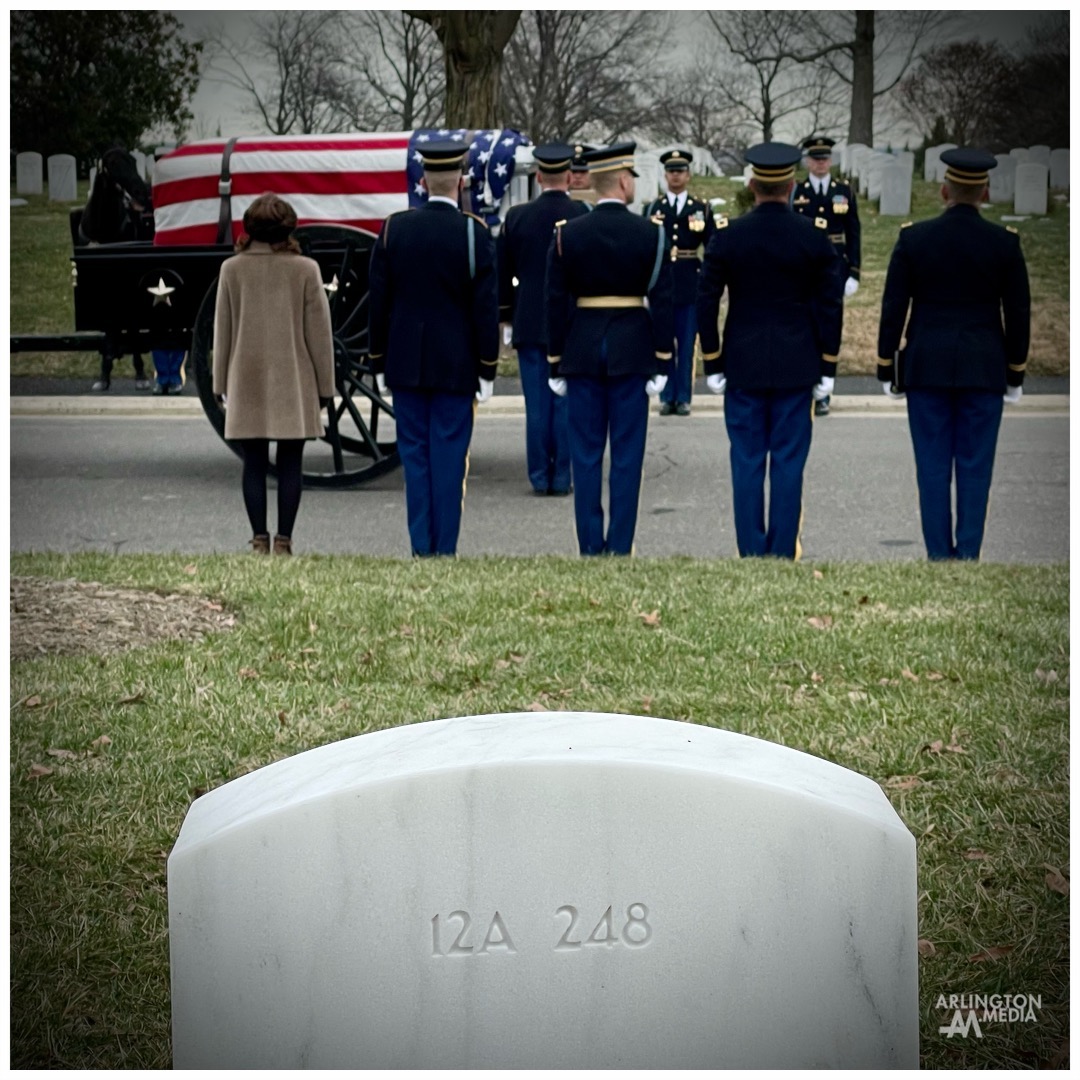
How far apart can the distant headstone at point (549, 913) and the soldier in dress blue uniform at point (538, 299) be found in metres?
6.59

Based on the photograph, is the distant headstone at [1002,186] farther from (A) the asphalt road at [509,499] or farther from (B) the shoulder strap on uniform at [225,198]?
(B) the shoulder strap on uniform at [225,198]

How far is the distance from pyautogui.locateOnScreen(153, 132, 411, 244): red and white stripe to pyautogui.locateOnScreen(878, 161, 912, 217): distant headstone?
16.5 m

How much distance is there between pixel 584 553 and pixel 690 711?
3.06 metres

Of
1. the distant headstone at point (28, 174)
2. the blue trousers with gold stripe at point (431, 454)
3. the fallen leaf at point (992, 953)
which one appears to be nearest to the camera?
the fallen leaf at point (992, 953)

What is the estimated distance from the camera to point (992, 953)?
3191 millimetres

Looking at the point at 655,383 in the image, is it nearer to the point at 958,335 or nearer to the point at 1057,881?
the point at 958,335

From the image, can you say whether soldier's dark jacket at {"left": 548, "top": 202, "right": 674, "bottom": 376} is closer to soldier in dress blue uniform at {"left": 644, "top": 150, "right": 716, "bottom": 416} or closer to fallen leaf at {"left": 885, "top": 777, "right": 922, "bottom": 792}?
fallen leaf at {"left": 885, "top": 777, "right": 922, "bottom": 792}

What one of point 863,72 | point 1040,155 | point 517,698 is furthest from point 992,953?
point 1040,155

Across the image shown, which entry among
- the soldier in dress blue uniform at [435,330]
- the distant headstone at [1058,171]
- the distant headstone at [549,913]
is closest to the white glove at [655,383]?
the soldier in dress blue uniform at [435,330]

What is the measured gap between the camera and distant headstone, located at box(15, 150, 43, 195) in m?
27.6

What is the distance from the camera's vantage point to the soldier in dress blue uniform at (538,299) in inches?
347

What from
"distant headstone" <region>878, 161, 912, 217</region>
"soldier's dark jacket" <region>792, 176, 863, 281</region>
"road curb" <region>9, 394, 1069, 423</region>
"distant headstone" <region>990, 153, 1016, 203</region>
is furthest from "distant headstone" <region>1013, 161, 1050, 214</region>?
"soldier's dark jacket" <region>792, 176, 863, 281</region>

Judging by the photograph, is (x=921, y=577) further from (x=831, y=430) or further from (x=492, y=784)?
(x=831, y=430)

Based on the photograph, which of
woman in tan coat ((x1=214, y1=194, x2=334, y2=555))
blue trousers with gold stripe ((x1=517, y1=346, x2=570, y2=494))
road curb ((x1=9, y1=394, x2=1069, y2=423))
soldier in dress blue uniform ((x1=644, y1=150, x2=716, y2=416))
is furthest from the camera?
road curb ((x1=9, y1=394, x2=1069, y2=423))
